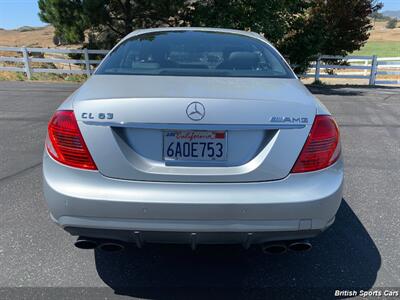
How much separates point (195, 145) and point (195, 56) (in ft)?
3.92

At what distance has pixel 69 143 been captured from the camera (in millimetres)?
Result: 2238

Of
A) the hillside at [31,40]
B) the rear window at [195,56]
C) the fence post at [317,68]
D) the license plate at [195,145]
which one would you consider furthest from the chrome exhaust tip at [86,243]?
the hillside at [31,40]

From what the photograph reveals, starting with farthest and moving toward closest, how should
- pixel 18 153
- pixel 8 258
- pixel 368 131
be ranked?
pixel 368 131
pixel 18 153
pixel 8 258

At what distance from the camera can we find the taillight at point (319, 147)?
7.29ft

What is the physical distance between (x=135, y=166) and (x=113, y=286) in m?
0.98

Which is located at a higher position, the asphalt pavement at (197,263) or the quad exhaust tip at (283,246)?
the quad exhaust tip at (283,246)

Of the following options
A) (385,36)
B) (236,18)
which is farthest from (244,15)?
(385,36)

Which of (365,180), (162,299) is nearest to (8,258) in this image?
(162,299)

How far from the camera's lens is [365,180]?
14.9ft

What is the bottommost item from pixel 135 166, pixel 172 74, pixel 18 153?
pixel 18 153

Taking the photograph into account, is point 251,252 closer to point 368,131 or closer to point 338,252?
point 338,252

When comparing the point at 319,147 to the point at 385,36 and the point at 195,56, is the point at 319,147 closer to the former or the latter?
the point at 195,56

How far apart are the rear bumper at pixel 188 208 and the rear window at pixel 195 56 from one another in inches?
34.7

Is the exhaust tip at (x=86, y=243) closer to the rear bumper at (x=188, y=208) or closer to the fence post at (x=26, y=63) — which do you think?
the rear bumper at (x=188, y=208)
